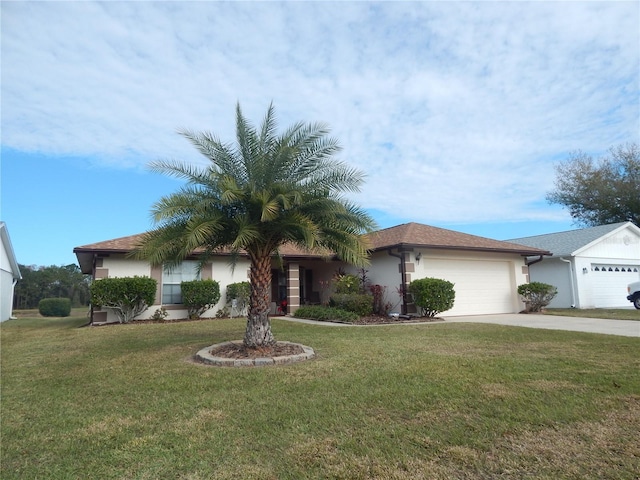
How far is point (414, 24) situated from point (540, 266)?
14929 mm

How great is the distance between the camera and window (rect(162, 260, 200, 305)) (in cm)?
1500

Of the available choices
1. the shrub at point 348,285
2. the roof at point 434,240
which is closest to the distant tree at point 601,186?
the roof at point 434,240

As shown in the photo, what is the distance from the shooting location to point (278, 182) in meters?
7.51

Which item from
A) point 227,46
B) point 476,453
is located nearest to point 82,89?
point 227,46

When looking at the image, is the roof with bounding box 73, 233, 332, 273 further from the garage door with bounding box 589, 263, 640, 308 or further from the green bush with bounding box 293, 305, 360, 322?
the garage door with bounding box 589, 263, 640, 308

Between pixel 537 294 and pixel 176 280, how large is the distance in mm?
14282

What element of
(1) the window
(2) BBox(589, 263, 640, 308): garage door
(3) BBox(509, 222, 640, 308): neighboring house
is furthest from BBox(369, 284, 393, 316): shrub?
(2) BBox(589, 263, 640, 308): garage door

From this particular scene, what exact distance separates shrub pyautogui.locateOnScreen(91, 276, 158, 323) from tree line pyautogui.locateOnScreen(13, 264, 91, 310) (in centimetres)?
2389

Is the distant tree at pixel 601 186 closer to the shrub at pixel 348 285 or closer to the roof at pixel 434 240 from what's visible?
the roof at pixel 434 240

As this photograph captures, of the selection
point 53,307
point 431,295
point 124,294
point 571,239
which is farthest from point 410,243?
point 53,307

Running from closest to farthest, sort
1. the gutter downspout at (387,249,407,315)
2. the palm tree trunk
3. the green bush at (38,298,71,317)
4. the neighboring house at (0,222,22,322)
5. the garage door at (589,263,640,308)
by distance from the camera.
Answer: the palm tree trunk < the gutter downspout at (387,249,407,315) < the garage door at (589,263,640,308) < the neighboring house at (0,222,22,322) < the green bush at (38,298,71,317)

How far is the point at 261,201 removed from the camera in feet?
23.0

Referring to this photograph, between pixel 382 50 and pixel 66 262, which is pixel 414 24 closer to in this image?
pixel 382 50

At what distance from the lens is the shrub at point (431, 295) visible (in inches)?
535
